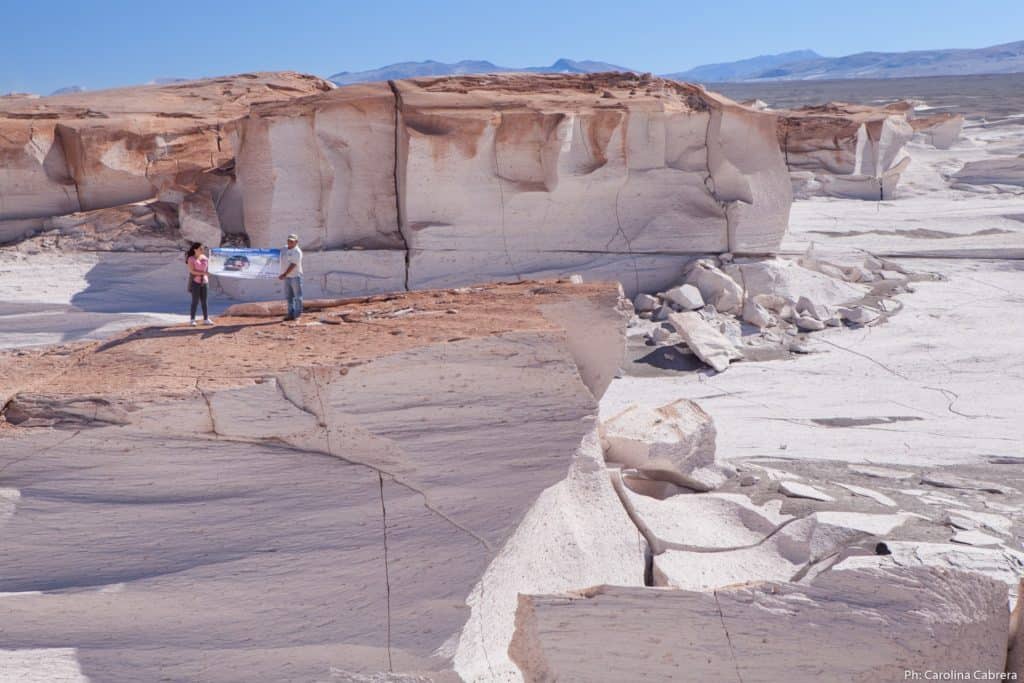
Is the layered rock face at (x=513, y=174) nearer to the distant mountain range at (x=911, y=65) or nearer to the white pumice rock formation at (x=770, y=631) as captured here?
the white pumice rock formation at (x=770, y=631)

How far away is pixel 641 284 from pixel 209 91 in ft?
21.8

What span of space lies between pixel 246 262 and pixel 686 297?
5156 millimetres

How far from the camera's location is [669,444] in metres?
4.95

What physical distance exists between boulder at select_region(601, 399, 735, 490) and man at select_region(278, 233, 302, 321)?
1.69m

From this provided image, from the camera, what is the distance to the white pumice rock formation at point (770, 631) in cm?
362

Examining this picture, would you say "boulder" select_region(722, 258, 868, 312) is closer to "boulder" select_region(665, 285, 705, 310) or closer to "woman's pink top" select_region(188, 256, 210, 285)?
"boulder" select_region(665, 285, 705, 310)

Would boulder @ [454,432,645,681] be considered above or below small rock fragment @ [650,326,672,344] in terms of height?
above

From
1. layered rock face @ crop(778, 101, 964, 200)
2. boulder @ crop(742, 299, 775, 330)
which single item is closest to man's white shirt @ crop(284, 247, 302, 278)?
boulder @ crop(742, 299, 775, 330)

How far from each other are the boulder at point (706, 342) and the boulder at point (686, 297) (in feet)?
2.36

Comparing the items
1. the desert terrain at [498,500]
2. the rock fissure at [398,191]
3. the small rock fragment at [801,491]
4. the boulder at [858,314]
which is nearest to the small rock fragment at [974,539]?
the desert terrain at [498,500]

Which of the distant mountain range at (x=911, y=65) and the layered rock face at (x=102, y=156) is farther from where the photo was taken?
the distant mountain range at (x=911, y=65)

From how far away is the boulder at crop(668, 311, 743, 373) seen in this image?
818 centimetres

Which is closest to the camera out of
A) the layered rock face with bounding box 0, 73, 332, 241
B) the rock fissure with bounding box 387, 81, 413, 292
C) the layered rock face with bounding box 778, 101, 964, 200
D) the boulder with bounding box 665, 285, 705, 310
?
the boulder with bounding box 665, 285, 705, 310

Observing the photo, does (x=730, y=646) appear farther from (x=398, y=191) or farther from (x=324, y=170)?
(x=324, y=170)
